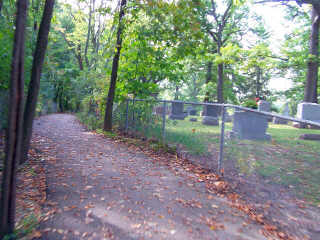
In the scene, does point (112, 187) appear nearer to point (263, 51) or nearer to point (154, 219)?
point (154, 219)

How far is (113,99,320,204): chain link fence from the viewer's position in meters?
3.93

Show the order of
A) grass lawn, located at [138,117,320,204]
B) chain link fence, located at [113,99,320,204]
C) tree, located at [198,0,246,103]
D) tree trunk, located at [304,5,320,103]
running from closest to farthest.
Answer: grass lawn, located at [138,117,320,204]
chain link fence, located at [113,99,320,204]
tree trunk, located at [304,5,320,103]
tree, located at [198,0,246,103]

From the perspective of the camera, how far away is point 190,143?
295 inches

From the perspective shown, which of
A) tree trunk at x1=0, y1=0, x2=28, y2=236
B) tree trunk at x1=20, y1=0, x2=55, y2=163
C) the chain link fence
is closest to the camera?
tree trunk at x1=0, y1=0, x2=28, y2=236

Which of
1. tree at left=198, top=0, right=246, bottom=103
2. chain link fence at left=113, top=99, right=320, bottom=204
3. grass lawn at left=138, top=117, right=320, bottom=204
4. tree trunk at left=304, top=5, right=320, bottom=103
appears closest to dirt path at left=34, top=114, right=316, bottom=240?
chain link fence at left=113, top=99, right=320, bottom=204

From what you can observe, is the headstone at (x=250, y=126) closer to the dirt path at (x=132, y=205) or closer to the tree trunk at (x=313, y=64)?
the dirt path at (x=132, y=205)

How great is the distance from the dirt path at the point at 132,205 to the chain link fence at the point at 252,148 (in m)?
0.72

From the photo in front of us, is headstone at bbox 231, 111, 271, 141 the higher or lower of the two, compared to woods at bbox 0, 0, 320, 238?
lower

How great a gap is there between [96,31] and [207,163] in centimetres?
2090

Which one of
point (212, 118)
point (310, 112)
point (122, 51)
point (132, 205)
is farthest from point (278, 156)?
point (310, 112)

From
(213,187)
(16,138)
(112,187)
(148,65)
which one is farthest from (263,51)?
(16,138)

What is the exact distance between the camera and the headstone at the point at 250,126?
5070 millimetres

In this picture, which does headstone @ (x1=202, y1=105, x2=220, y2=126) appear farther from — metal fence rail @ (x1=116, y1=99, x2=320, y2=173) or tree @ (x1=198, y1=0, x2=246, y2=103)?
tree @ (x1=198, y1=0, x2=246, y2=103)

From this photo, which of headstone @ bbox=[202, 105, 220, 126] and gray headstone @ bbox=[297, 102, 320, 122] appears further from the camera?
gray headstone @ bbox=[297, 102, 320, 122]
